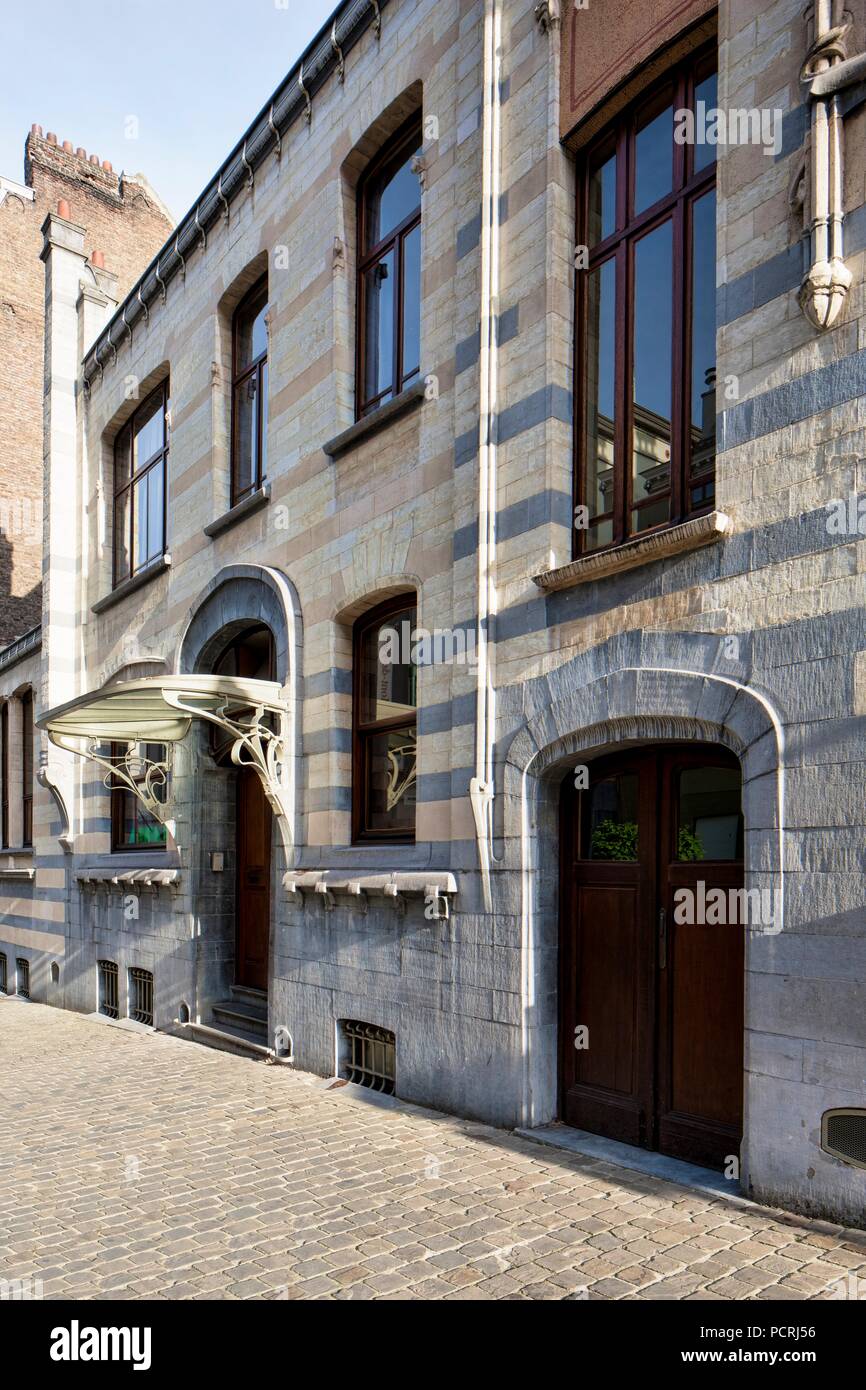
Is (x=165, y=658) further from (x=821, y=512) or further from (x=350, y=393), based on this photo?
(x=821, y=512)

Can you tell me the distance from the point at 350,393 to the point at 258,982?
22.1 feet

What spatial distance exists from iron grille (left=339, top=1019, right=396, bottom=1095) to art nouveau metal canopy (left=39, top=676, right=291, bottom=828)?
2.23 meters

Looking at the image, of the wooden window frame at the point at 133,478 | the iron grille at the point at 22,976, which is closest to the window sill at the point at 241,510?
the wooden window frame at the point at 133,478

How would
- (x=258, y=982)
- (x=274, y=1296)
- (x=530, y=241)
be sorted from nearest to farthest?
1. (x=274, y=1296)
2. (x=530, y=241)
3. (x=258, y=982)

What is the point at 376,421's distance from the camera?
9.20 meters

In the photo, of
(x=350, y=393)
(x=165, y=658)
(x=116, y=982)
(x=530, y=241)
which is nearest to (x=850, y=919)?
(x=530, y=241)

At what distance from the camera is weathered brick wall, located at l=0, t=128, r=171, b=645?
24766 mm

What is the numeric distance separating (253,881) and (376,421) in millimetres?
5737

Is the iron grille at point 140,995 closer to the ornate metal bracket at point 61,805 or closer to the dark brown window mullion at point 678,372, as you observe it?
the ornate metal bracket at point 61,805

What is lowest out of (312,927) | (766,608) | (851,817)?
(312,927)

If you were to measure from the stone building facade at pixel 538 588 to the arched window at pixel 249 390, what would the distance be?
81 millimetres

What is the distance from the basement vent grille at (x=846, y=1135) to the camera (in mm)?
4988

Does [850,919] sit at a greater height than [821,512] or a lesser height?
lesser
